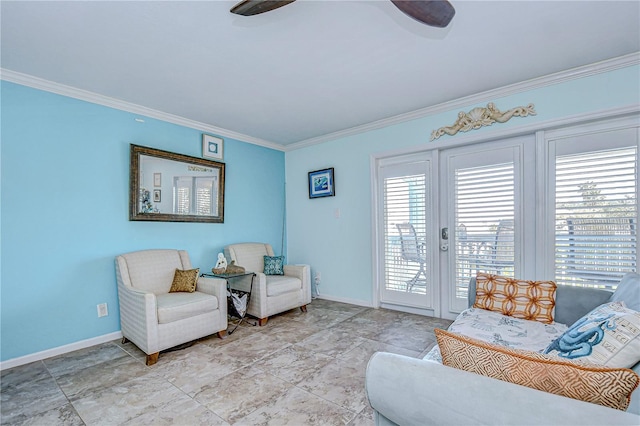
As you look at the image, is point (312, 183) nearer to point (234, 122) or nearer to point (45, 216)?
point (234, 122)

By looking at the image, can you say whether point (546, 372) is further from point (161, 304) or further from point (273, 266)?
point (273, 266)

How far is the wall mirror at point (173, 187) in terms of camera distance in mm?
3072

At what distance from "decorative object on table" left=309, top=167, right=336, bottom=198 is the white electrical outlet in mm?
2713

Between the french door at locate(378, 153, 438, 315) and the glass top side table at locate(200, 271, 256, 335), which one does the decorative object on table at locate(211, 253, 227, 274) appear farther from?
the french door at locate(378, 153, 438, 315)

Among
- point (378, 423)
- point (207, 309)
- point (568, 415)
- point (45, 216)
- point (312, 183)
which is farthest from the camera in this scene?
point (312, 183)

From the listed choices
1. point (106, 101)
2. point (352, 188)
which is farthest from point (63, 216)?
point (352, 188)

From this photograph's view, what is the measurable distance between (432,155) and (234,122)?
2356 mm

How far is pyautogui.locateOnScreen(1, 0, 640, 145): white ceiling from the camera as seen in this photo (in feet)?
5.87

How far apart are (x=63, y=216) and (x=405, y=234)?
341 cm

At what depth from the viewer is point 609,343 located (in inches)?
39.0

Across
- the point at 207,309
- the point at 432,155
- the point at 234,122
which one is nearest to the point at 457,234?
the point at 432,155

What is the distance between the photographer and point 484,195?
10.2 ft

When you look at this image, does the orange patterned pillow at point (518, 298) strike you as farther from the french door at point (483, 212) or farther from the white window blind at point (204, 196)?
the white window blind at point (204, 196)

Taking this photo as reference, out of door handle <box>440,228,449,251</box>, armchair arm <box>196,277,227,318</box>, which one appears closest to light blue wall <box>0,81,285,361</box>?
armchair arm <box>196,277,227,318</box>
